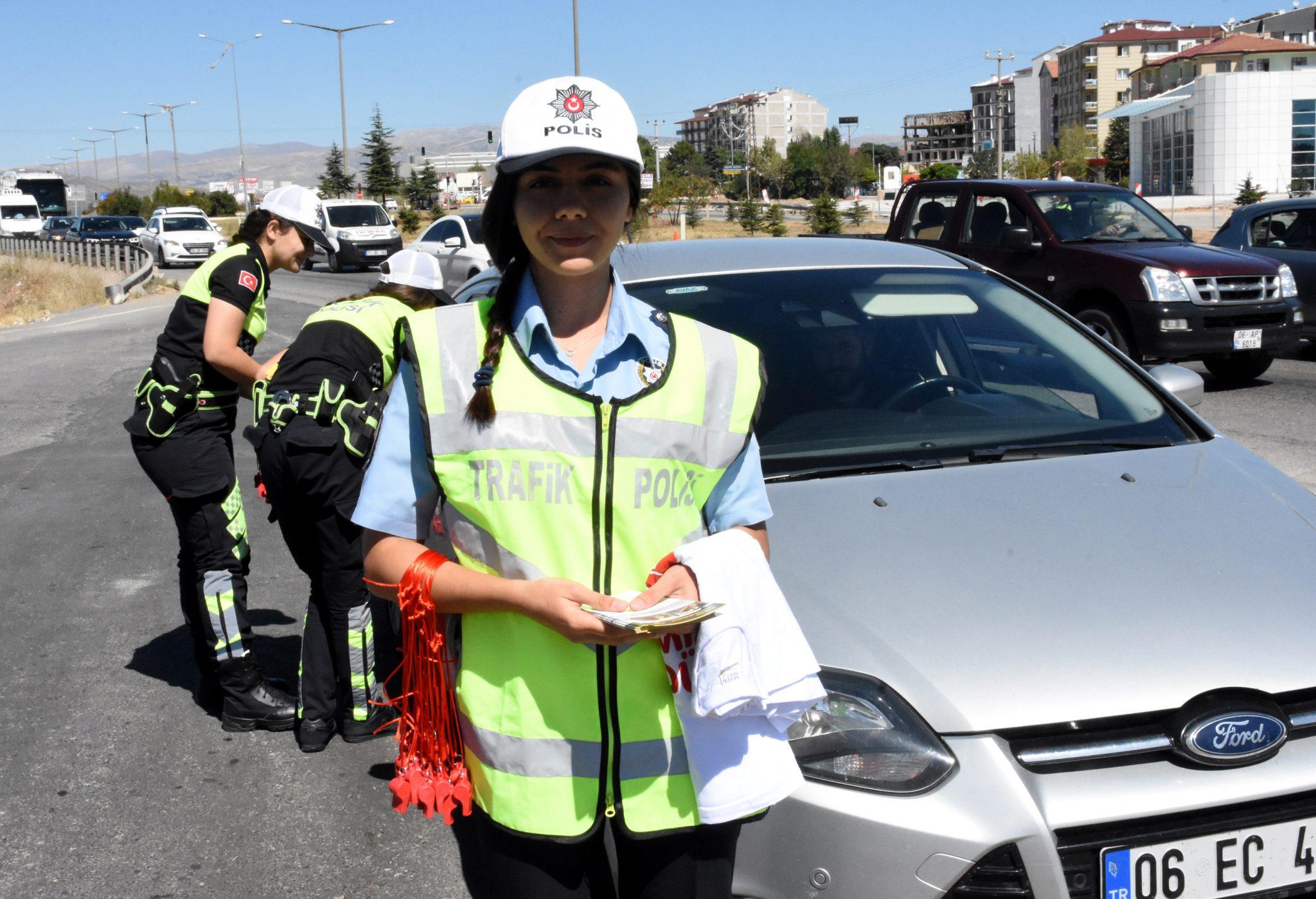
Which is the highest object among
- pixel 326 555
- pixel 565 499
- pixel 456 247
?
pixel 456 247

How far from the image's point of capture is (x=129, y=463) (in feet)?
29.8

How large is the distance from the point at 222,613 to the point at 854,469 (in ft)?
7.45

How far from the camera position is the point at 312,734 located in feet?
13.9

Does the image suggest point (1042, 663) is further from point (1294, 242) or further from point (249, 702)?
point (1294, 242)

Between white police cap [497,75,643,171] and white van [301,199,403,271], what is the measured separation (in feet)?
91.2

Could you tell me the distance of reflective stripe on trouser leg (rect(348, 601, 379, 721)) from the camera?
4.20m

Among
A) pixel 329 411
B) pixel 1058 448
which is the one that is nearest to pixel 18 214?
pixel 329 411

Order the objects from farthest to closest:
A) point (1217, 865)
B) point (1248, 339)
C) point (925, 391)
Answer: point (1248, 339)
point (925, 391)
point (1217, 865)

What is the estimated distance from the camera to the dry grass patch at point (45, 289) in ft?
83.7

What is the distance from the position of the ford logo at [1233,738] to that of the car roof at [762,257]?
83.5 inches

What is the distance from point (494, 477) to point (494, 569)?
14 cm

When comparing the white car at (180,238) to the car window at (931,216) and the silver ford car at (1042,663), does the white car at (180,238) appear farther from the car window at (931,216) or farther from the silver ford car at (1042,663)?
the silver ford car at (1042,663)

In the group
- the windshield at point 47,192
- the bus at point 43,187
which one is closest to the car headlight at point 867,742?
A: the bus at point 43,187

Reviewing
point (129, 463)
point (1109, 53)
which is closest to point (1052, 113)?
point (1109, 53)
